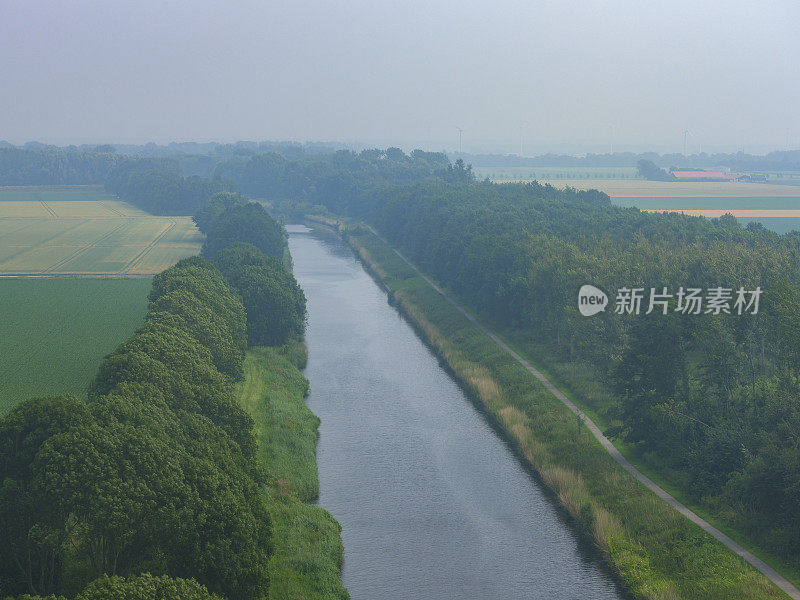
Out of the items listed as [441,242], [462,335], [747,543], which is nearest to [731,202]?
[441,242]

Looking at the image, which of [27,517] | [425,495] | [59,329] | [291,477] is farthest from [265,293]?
[27,517]

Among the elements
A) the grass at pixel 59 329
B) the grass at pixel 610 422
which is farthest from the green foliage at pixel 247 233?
the grass at pixel 610 422

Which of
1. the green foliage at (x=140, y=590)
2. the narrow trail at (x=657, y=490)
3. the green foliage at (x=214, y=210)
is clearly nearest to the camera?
the green foliage at (x=140, y=590)

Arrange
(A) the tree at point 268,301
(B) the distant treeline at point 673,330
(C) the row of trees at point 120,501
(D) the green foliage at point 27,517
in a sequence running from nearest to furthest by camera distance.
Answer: (D) the green foliage at point 27,517
(C) the row of trees at point 120,501
(B) the distant treeline at point 673,330
(A) the tree at point 268,301

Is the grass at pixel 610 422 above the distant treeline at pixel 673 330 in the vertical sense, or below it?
below

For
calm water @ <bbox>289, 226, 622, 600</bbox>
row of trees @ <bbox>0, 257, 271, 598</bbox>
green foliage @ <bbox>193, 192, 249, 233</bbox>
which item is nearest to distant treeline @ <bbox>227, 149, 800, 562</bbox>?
calm water @ <bbox>289, 226, 622, 600</bbox>

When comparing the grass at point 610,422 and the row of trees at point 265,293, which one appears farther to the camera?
the row of trees at point 265,293

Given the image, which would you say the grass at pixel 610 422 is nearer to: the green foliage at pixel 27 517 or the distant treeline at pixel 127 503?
the distant treeline at pixel 127 503

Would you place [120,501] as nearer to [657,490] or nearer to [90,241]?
[657,490]
